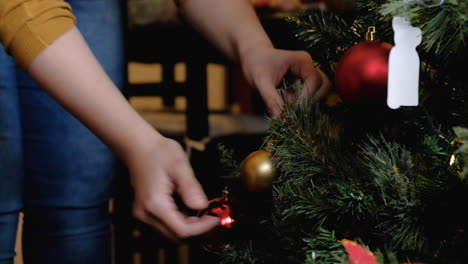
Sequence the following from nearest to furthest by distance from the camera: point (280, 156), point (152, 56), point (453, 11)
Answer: point (453, 11)
point (280, 156)
point (152, 56)

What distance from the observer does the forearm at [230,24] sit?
702 mm

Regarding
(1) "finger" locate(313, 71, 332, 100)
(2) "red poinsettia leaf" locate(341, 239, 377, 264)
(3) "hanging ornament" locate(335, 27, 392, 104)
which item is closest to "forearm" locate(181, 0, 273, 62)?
(1) "finger" locate(313, 71, 332, 100)

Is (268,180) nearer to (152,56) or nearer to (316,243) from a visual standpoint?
(316,243)

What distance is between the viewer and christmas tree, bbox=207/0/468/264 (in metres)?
0.42

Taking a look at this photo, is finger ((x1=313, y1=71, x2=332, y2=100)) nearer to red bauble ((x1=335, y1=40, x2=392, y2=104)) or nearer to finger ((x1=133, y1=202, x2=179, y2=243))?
red bauble ((x1=335, y1=40, x2=392, y2=104))

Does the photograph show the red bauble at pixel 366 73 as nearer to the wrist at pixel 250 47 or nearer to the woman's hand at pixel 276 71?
the woman's hand at pixel 276 71

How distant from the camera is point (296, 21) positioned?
56cm

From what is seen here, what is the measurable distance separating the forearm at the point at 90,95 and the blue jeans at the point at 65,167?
0.26 meters

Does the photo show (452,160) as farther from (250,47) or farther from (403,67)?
(250,47)

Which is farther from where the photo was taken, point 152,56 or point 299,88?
point 152,56

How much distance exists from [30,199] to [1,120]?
0.16 m

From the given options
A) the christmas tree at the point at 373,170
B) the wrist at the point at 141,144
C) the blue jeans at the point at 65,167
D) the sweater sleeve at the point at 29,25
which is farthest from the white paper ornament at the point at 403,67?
the blue jeans at the point at 65,167

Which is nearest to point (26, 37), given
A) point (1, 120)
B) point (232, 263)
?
point (1, 120)

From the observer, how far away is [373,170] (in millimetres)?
446
